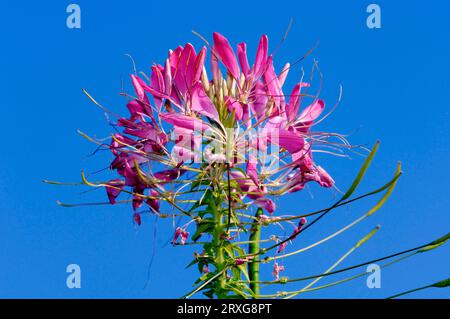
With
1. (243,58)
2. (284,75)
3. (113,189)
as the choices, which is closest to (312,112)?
(284,75)

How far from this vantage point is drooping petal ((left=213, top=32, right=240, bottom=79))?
3890mm

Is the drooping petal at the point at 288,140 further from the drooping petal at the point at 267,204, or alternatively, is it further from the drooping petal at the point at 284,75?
the drooping petal at the point at 284,75

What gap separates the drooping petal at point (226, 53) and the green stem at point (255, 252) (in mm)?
875

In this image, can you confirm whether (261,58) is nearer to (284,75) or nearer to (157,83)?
(284,75)

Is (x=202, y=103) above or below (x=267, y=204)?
above

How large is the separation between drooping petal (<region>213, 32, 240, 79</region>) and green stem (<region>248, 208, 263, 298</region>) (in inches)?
34.4

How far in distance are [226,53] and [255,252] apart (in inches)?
47.7

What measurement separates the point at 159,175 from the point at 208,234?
18.7 inches

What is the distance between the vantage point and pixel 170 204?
3986mm

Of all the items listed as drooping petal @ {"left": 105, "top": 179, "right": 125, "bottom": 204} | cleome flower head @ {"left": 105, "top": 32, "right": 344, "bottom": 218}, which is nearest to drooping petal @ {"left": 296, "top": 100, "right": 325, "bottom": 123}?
cleome flower head @ {"left": 105, "top": 32, "right": 344, "bottom": 218}

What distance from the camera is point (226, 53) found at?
3961 mm

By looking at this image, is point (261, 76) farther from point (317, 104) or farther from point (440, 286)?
point (440, 286)

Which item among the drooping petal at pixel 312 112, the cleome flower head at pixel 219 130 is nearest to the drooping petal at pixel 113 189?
the cleome flower head at pixel 219 130

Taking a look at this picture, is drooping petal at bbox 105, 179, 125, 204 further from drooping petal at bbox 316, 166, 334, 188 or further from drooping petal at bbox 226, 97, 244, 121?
drooping petal at bbox 316, 166, 334, 188
